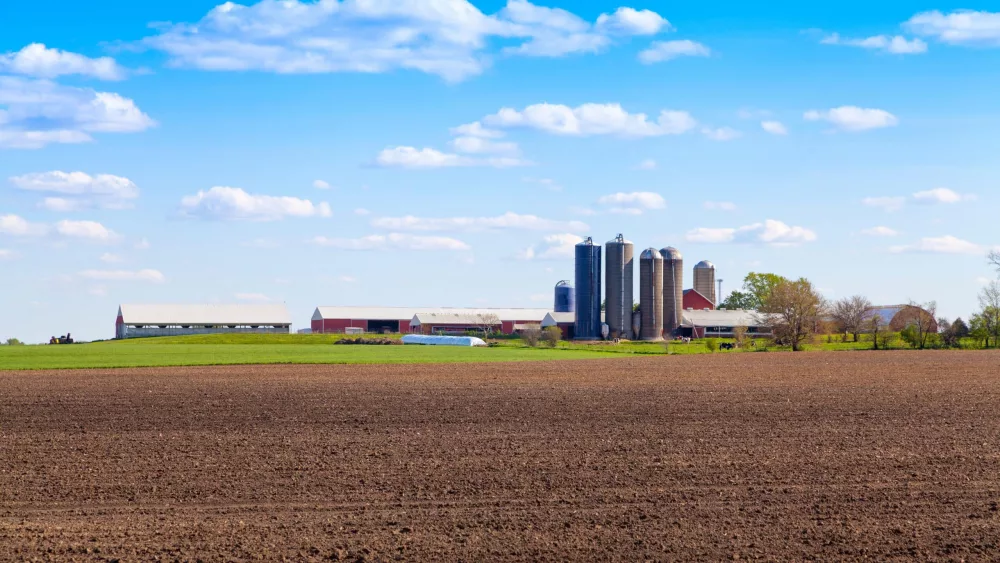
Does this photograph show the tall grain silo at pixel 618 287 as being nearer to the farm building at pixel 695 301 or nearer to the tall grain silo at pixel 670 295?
the tall grain silo at pixel 670 295

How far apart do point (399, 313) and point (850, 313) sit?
5110 cm

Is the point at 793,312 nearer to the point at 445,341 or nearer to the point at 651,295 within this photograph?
the point at 651,295

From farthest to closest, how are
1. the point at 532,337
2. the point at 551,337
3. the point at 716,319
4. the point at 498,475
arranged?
the point at 716,319 < the point at 532,337 < the point at 551,337 < the point at 498,475

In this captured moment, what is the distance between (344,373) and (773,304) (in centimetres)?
5084

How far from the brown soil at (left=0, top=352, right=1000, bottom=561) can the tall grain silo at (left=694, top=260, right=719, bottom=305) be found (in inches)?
3610

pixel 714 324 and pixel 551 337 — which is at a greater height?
pixel 714 324

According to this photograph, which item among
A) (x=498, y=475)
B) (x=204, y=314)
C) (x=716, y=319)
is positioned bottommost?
(x=498, y=475)

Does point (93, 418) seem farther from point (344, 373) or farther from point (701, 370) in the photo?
point (701, 370)

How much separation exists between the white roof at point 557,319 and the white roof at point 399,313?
859cm

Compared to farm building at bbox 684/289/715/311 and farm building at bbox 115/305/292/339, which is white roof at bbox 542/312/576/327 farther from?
farm building at bbox 115/305/292/339

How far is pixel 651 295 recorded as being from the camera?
9744cm

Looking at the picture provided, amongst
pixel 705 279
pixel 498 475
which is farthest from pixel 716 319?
pixel 498 475

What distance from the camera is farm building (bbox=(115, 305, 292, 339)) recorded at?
109m

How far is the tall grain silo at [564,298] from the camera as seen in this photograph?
115062 mm
